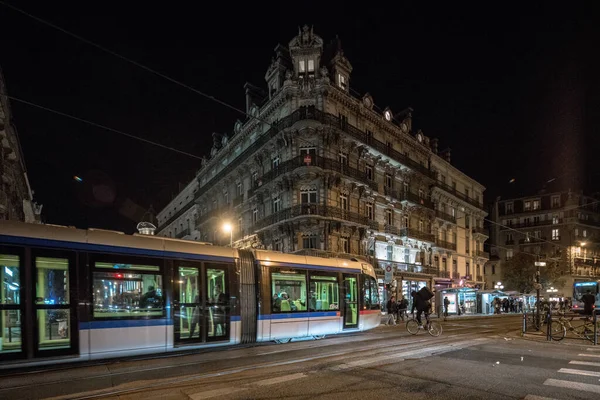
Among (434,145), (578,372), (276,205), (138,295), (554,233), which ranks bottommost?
(578,372)

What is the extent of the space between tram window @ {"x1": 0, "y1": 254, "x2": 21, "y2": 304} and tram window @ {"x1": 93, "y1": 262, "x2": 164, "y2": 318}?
4.70 feet

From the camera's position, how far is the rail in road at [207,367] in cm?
691

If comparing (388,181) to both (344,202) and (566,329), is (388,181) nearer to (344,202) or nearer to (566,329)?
(344,202)

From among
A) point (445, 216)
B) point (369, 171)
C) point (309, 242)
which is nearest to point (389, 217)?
point (369, 171)

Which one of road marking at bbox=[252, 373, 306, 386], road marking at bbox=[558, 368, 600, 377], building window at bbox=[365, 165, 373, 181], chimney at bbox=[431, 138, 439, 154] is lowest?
road marking at bbox=[558, 368, 600, 377]

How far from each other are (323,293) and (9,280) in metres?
8.77

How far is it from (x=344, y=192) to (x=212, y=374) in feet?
81.1

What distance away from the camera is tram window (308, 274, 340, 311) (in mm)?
13664

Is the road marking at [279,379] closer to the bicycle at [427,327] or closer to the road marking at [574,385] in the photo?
the road marking at [574,385]

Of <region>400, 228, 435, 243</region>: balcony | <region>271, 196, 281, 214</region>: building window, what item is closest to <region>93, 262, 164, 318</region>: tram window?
<region>271, 196, 281, 214</region>: building window

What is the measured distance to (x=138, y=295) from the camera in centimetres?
986

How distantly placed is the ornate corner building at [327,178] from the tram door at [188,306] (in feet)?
46.3

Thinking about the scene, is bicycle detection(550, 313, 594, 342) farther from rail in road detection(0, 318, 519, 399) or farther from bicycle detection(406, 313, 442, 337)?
bicycle detection(406, 313, 442, 337)

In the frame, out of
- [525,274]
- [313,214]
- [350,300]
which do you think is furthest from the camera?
[525,274]
